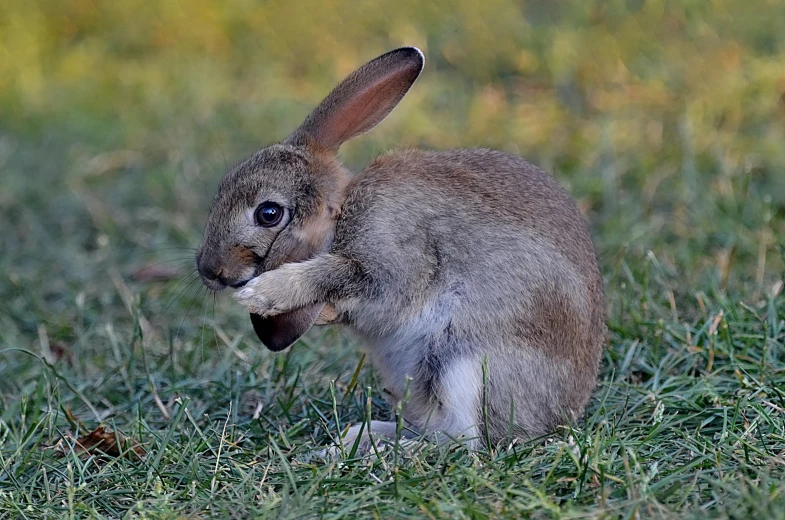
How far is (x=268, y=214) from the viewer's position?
13.6 feet

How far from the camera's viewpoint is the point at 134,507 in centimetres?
335

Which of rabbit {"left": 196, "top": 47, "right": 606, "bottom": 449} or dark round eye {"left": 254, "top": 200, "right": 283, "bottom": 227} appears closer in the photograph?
rabbit {"left": 196, "top": 47, "right": 606, "bottom": 449}

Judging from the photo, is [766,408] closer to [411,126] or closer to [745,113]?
[745,113]

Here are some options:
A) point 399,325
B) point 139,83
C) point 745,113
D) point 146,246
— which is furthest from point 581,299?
point 139,83

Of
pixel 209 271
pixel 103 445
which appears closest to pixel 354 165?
pixel 209 271

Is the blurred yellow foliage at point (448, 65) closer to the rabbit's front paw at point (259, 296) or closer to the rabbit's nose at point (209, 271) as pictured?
the rabbit's nose at point (209, 271)

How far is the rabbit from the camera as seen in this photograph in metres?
3.86

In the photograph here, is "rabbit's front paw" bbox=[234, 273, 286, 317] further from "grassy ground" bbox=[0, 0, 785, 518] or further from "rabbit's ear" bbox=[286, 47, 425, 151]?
"rabbit's ear" bbox=[286, 47, 425, 151]

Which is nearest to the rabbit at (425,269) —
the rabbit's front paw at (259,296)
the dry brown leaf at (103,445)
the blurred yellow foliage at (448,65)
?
the rabbit's front paw at (259,296)

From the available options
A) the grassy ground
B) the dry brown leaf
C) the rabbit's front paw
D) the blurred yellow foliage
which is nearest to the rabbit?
the rabbit's front paw

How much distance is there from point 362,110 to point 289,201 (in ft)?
1.54

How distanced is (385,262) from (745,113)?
14.0ft

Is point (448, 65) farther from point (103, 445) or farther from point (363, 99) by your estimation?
point (103, 445)

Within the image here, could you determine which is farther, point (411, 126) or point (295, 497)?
point (411, 126)
